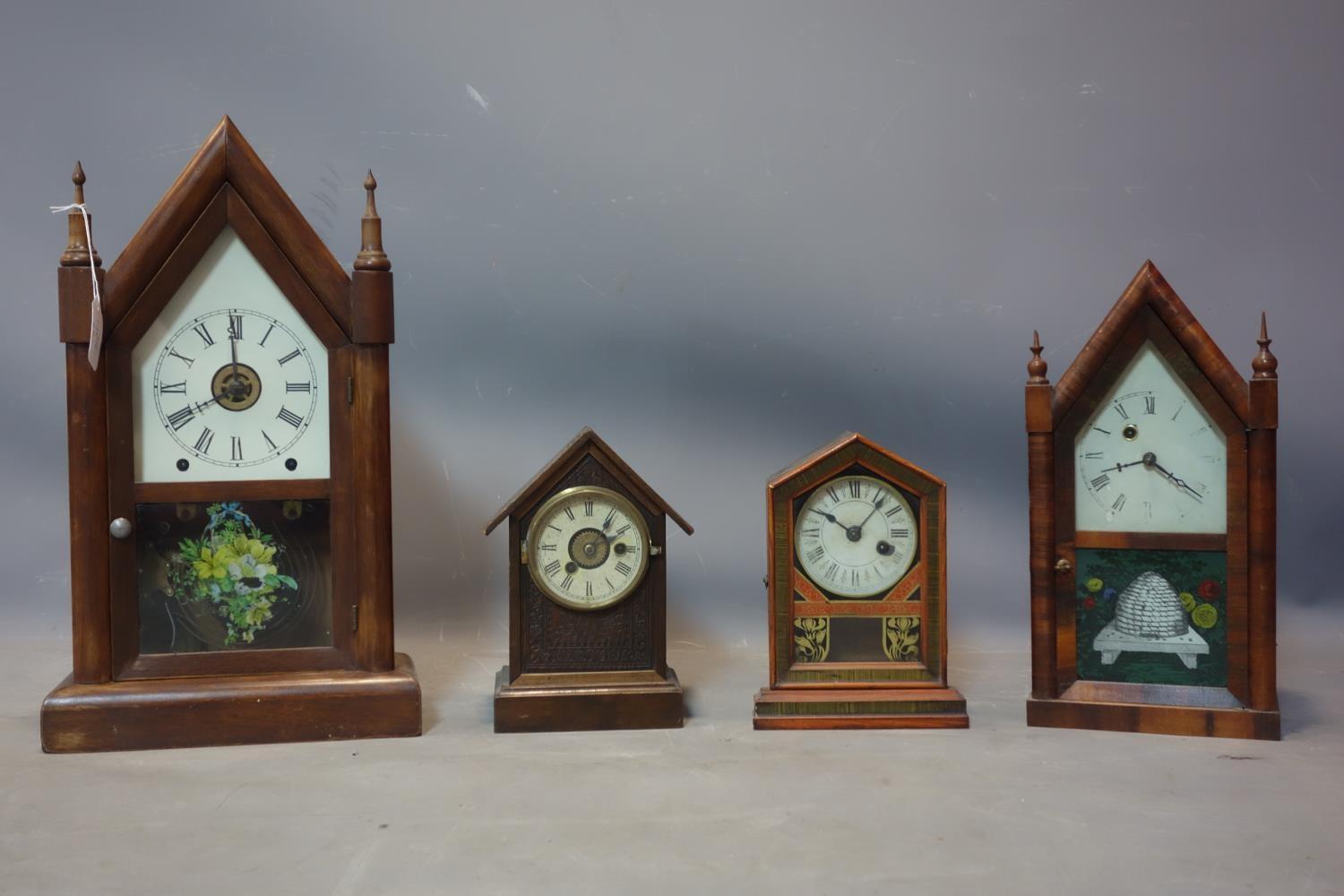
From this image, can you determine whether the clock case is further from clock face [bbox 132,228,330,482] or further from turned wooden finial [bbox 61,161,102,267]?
turned wooden finial [bbox 61,161,102,267]

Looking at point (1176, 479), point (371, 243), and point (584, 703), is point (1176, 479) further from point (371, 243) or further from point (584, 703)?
point (371, 243)

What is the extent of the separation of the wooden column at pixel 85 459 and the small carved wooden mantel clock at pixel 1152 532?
83.3 inches

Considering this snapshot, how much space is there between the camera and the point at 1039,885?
2.58 meters

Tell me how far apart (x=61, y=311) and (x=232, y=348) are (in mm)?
373

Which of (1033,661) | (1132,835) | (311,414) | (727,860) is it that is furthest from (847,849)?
(311,414)

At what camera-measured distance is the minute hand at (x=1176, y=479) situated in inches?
137

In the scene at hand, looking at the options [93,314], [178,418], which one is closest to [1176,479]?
[178,418]

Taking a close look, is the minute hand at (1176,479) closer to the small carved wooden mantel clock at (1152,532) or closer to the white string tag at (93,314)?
the small carved wooden mantel clock at (1152,532)

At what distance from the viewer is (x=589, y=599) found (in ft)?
11.8

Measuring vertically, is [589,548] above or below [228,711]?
above

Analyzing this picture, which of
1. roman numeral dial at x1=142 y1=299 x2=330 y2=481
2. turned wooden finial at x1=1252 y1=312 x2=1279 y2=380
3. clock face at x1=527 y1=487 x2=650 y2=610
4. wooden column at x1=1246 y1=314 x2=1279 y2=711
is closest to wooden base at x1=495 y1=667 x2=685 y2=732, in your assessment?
clock face at x1=527 y1=487 x2=650 y2=610

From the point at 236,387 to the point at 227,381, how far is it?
0.08 feet

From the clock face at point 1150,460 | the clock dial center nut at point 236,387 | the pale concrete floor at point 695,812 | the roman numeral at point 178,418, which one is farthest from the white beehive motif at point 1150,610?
the roman numeral at point 178,418

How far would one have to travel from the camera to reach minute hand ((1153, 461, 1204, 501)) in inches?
137
